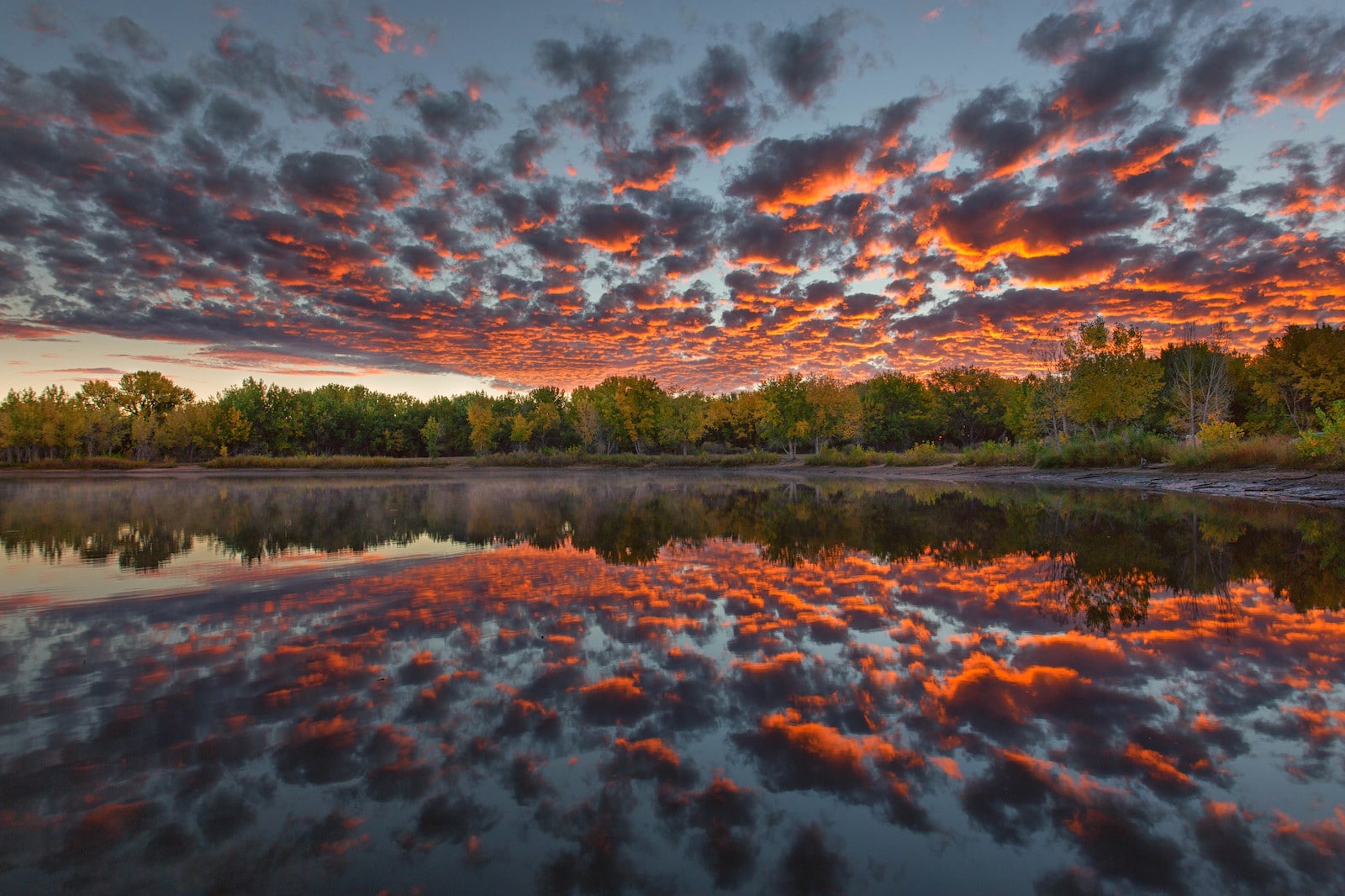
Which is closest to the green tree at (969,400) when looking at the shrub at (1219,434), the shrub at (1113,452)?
the shrub at (1113,452)

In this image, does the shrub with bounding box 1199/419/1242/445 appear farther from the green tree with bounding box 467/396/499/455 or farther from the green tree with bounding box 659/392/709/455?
the green tree with bounding box 467/396/499/455

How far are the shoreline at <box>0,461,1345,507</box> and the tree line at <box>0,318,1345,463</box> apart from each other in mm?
10779

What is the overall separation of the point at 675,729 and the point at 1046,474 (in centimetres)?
4319

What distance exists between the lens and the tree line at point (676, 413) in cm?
5122

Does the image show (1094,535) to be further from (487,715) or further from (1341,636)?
(487,715)

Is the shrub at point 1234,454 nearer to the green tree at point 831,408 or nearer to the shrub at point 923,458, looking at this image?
the shrub at point 923,458

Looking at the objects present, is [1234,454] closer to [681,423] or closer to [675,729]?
[675,729]

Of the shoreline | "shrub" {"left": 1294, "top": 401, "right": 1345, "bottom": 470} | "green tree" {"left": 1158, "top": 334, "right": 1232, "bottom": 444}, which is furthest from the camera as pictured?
"green tree" {"left": 1158, "top": 334, "right": 1232, "bottom": 444}

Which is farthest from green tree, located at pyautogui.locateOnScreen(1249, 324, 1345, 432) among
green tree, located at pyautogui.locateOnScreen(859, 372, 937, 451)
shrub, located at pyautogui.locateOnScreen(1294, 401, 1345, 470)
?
green tree, located at pyautogui.locateOnScreen(859, 372, 937, 451)

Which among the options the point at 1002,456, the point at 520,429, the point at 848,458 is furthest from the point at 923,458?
the point at 520,429

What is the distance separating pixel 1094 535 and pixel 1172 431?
192ft

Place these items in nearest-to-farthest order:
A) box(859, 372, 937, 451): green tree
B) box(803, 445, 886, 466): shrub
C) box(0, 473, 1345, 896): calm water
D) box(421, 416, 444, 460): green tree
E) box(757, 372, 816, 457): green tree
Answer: box(0, 473, 1345, 896): calm water < box(803, 445, 886, 466): shrub < box(757, 372, 816, 457): green tree < box(859, 372, 937, 451): green tree < box(421, 416, 444, 460): green tree

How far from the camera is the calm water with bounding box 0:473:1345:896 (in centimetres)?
317

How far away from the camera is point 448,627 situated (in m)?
7.20
